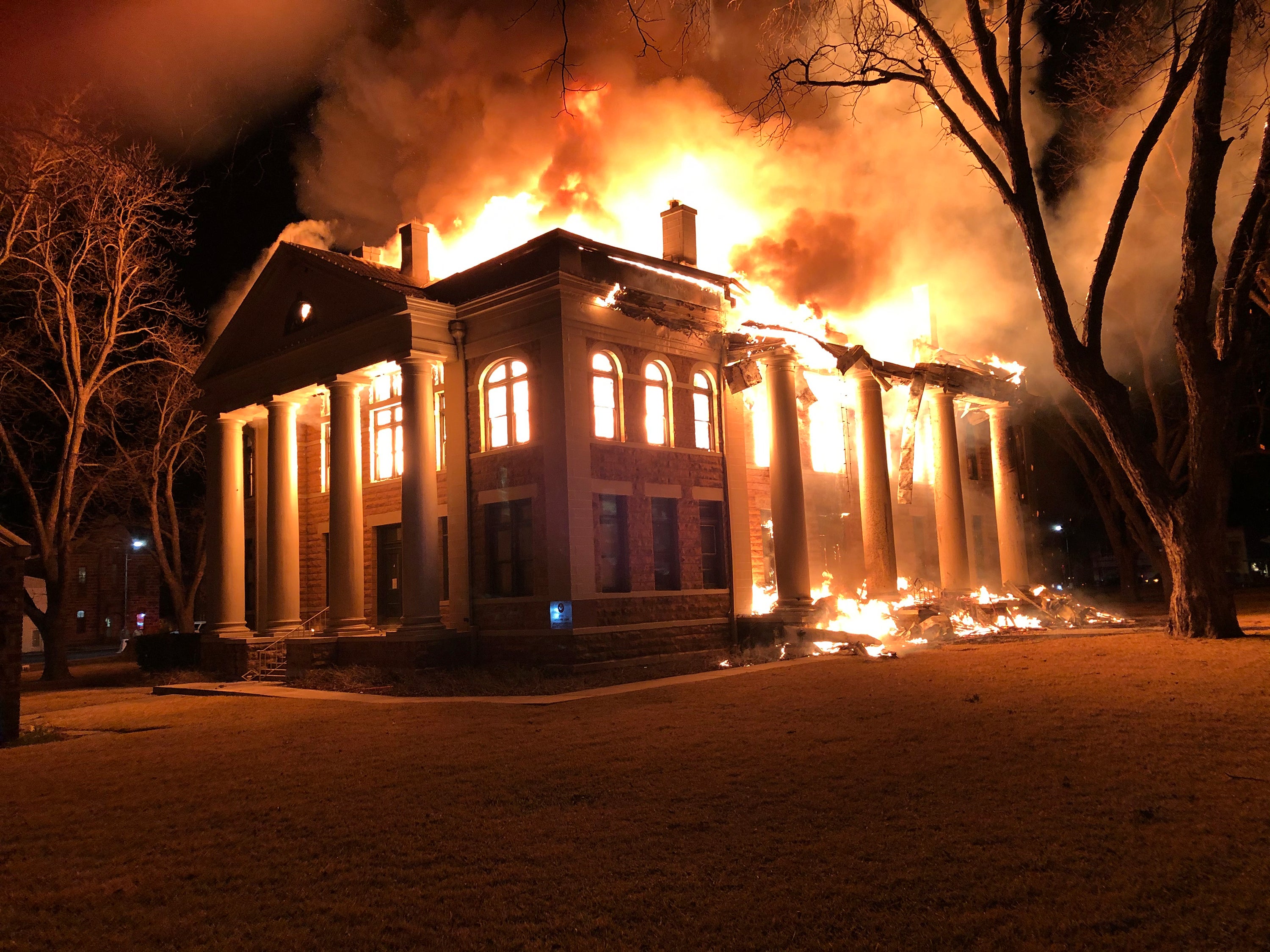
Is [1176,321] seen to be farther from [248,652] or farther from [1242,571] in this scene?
[1242,571]

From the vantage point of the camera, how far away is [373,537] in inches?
955

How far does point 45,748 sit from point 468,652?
27.1ft

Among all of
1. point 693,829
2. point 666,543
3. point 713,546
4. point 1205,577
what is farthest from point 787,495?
point 693,829

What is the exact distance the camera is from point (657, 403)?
815 inches

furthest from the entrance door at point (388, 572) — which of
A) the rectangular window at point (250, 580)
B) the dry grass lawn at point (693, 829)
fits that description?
the dry grass lawn at point (693, 829)

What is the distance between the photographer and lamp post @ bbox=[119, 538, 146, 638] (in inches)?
1971

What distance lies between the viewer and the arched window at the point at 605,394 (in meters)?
19.5

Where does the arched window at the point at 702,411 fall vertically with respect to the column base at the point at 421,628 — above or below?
above

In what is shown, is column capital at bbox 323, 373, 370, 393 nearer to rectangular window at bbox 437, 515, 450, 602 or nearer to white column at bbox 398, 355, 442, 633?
white column at bbox 398, 355, 442, 633

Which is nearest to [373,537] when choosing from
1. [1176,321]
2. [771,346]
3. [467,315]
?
[467,315]

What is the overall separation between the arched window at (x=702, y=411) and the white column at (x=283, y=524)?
9.75m

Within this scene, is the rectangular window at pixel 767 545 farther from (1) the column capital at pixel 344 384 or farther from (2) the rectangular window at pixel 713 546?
(1) the column capital at pixel 344 384

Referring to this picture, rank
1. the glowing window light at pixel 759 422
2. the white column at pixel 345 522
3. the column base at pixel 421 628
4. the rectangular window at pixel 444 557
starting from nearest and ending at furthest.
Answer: the column base at pixel 421 628
the white column at pixel 345 522
the rectangular window at pixel 444 557
the glowing window light at pixel 759 422

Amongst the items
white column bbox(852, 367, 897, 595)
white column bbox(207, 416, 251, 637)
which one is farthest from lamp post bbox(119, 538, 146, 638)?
white column bbox(852, 367, 897, 595)
